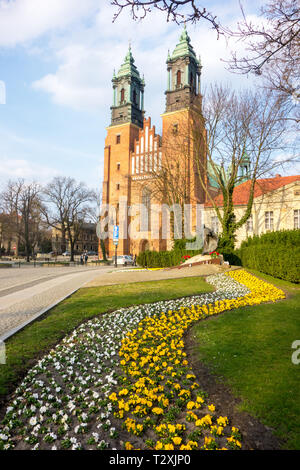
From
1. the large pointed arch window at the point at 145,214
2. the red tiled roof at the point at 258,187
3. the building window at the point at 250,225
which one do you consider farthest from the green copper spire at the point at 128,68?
the building window at the point at 250,225

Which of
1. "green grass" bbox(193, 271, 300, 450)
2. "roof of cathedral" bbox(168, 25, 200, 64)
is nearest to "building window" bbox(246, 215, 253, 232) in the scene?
"roof of cathedral" bbox(168, 25, 200, 64)

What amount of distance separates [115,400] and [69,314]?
457 centimetres

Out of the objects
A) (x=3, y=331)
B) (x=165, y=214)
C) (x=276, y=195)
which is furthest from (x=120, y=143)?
(x=3, y=331)

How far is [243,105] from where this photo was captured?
23.2 meters

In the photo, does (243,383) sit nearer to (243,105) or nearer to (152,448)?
(152,448)

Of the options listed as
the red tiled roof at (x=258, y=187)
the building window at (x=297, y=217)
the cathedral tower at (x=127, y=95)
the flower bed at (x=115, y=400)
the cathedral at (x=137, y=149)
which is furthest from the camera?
the cathedral tower at (x=127, y=95)

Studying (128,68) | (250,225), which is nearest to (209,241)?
(250,225)

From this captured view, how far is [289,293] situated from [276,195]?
23.3 meters

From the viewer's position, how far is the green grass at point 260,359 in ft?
11.1

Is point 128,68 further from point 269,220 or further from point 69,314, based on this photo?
point 69,314

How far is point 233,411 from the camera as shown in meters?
3.54

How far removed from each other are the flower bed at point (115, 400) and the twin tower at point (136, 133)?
33.0m

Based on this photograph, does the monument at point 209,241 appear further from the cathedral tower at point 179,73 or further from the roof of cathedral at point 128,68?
the roof of cathedral at point 128,68

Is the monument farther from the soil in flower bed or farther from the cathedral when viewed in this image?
the soil in flower bed
